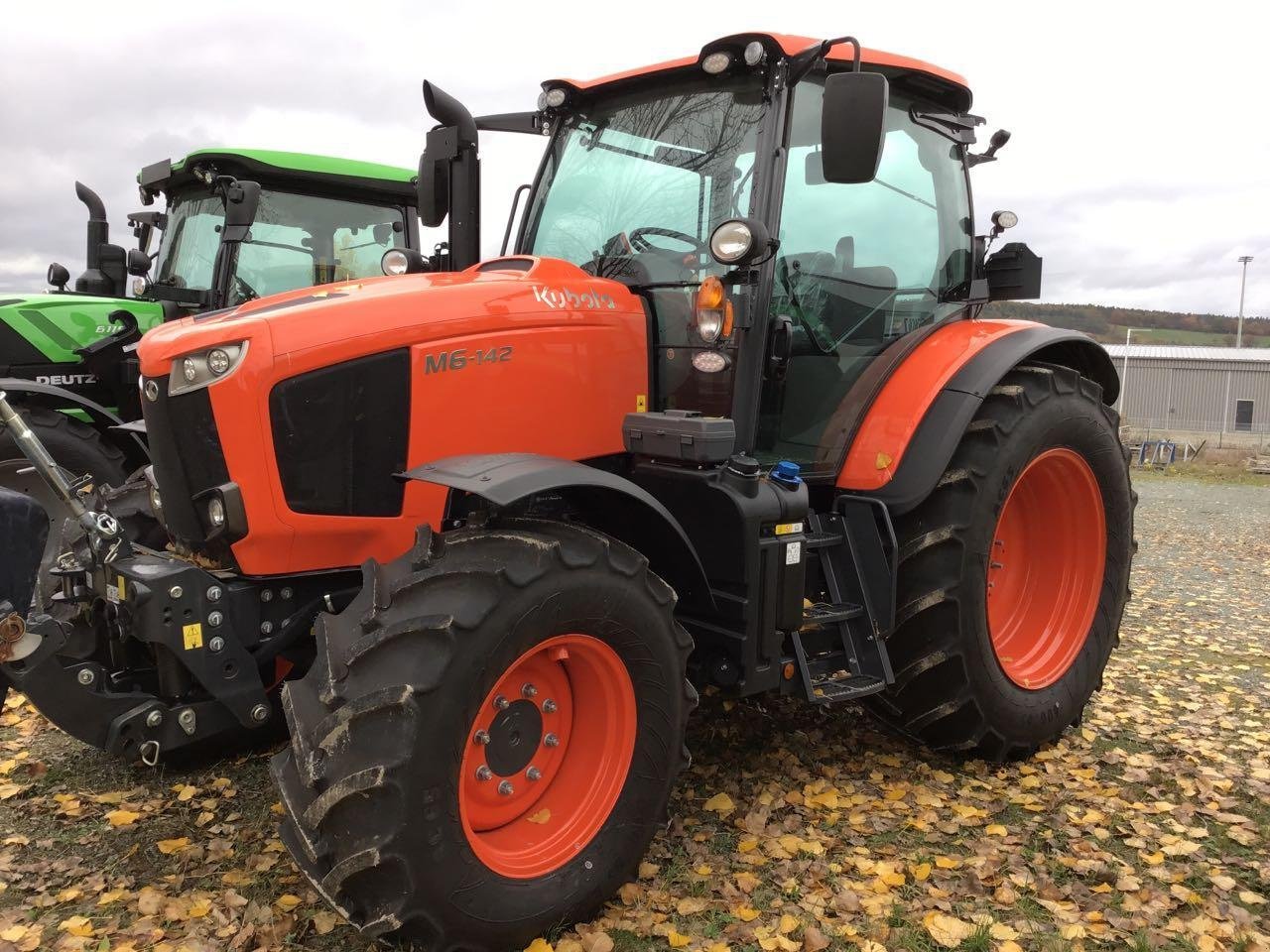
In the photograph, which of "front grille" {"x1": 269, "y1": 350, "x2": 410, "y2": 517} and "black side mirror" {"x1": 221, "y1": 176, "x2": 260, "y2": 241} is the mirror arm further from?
"black side mirror" {"x1": 221, "y1": 176, "x2": 260, "y2": 241}

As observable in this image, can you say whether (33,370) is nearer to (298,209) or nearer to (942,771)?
(298,209)

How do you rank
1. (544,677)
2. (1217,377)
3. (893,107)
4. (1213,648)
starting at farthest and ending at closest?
(1217,377)
(1213,648)
(893,107)
(544,677)

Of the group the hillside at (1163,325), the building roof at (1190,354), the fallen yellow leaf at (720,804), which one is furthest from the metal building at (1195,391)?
the fallen yellow leaf at (720,804)

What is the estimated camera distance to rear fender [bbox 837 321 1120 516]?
357cm

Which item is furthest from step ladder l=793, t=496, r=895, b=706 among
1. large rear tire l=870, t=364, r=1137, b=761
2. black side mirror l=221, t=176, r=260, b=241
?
black side mirror l=221, t=176, r=260, b=241

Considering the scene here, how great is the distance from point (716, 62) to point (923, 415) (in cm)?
150

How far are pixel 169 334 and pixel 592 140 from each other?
1.80m

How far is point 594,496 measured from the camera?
3.05m

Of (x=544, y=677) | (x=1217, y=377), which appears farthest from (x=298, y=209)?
(x=1217, y=377)

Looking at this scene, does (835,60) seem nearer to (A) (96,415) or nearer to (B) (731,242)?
(B) (731,242)

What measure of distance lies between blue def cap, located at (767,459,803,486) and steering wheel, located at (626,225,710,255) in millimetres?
826

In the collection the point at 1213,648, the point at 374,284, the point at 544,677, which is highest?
the point at 374,284

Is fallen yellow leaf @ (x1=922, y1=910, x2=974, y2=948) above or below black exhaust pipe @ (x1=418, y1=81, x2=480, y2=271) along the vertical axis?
below

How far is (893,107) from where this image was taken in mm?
3979
